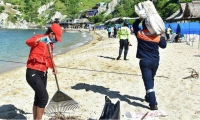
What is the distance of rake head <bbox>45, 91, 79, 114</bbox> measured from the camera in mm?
6102

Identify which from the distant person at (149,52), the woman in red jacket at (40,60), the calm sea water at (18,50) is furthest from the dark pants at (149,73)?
the calm sea water at (18,50)

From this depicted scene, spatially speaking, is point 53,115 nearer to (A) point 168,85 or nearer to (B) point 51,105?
(B) point 51,105

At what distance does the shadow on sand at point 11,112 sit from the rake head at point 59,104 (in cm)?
64

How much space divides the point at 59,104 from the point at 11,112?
4.35ft

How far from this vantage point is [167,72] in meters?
11.4

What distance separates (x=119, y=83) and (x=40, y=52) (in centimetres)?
492

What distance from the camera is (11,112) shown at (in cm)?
675

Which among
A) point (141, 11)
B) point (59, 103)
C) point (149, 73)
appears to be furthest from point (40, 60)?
point (149, 73)

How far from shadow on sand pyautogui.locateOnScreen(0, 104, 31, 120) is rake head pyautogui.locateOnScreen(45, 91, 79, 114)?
0.64m

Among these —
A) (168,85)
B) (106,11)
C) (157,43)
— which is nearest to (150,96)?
(157,43)

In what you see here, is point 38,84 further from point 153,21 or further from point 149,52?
point 153,21

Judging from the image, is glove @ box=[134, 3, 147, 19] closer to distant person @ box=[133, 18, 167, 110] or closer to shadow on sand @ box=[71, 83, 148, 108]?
distant person @ box=[133, 18, 167, 110]

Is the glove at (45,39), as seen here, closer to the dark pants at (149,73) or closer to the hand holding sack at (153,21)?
the hand holding sack at (153,21)

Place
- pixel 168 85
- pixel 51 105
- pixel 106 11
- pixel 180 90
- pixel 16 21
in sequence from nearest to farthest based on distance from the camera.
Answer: pixel 51 105, pixel 180 90, pixel 168 85, pixel 106 11, pixel 16 21
